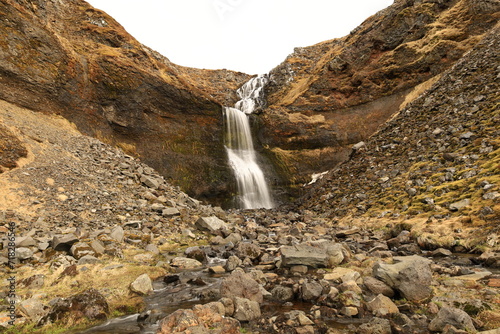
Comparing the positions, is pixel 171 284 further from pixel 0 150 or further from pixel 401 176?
pixel 401 176

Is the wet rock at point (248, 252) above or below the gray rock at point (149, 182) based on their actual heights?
below

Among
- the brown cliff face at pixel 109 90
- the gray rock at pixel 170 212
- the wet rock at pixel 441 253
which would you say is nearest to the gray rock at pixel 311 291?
the wet rock at pixel 441 253

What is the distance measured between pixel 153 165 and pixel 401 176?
2368 cm

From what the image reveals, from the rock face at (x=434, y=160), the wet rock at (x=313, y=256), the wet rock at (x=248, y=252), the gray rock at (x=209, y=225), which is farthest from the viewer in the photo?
the gray rock at (x=209, y=225)

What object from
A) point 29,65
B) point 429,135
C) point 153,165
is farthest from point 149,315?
point 29,65

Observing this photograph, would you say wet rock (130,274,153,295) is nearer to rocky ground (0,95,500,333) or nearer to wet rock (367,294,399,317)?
rocky ground (0,95,500,333)

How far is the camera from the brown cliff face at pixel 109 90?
22.4 m

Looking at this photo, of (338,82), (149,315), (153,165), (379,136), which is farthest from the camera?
(338,82)

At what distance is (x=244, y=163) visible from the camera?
35156mm

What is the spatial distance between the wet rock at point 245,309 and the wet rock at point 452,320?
3.37 metres

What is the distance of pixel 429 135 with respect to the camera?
19141 mm

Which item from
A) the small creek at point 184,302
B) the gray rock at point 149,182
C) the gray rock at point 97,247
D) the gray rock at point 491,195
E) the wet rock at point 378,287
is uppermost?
the gray rock at point 149,182

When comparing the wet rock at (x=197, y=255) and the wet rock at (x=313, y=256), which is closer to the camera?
the wet rock at (x=313, y=256)

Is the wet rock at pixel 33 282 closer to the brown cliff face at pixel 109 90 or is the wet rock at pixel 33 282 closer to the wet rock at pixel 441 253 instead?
the wet rock at pixel 441 253
